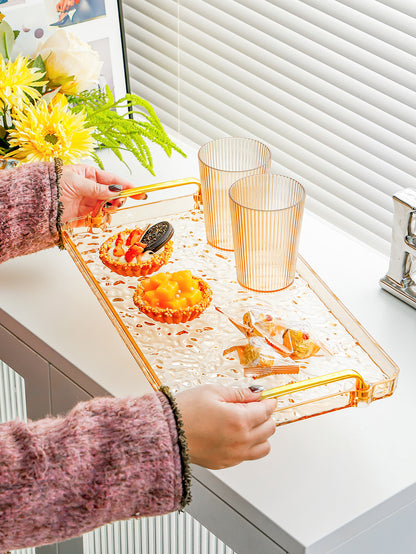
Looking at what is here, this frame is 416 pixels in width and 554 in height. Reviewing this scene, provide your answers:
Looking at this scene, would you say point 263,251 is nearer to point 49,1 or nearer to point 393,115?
point 393,115

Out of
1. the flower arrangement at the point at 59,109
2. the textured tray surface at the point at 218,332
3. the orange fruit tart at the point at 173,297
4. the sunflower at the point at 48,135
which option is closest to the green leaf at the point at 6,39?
the flower arrangement at the point at 59,109

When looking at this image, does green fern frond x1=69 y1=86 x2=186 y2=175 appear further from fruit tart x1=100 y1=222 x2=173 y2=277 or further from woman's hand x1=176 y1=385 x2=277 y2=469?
woman's hand x1=176 y1=385 x2=277 y2=469

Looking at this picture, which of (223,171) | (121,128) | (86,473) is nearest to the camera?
(86,473)

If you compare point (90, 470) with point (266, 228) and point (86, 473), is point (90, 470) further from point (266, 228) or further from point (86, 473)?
point (266, 228)

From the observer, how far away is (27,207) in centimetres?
101

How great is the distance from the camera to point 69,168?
43.5 inches

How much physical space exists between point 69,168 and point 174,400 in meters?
Answer: 0.48

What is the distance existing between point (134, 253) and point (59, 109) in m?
0.26

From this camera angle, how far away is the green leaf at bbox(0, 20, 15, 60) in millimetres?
1195

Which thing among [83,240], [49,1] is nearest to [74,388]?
[83,240]

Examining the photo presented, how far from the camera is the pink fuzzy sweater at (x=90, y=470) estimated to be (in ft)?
2.30

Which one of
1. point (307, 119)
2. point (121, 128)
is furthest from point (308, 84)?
point (121, 128)

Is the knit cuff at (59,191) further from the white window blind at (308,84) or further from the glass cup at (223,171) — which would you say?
the white window blind at (308,84)

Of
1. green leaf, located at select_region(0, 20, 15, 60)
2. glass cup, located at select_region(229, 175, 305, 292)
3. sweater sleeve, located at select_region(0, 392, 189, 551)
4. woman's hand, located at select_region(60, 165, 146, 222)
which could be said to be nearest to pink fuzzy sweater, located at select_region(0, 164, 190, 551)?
sweater sleeve, located at select_region(0, 392, 189, 551)
